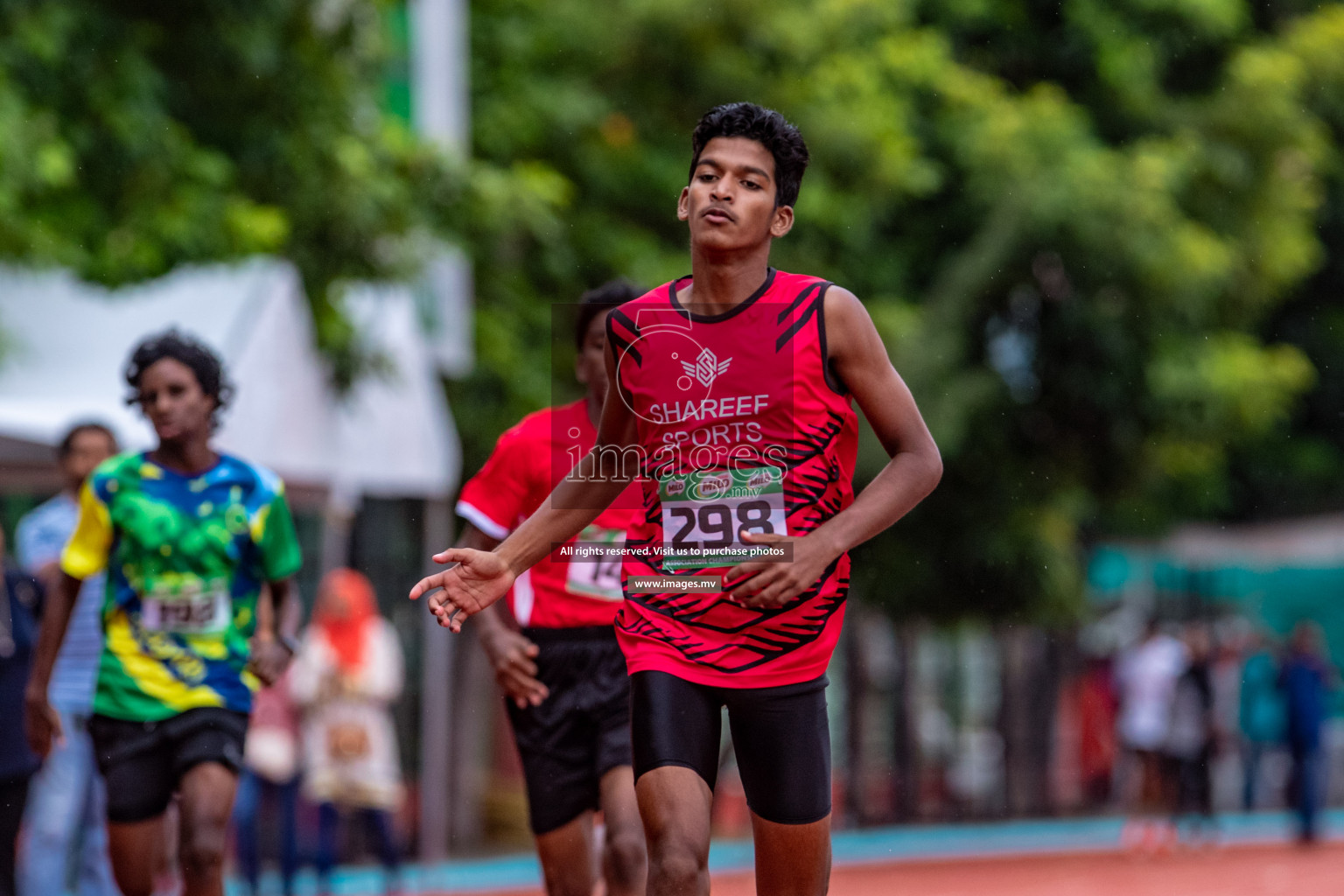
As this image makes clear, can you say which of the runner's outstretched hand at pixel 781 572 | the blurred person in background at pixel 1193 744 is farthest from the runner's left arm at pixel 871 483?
the blurred person in background at pixel 1193 744

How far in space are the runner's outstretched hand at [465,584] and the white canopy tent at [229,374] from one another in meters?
5.87

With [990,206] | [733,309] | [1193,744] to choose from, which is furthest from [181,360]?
[1193,744]

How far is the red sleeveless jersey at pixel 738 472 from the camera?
4.39 m

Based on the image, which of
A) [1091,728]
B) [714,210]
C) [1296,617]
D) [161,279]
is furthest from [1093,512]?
[714,210]

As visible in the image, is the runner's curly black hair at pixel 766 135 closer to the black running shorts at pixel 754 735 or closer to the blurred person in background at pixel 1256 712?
the black running shorts at pixel 754 735

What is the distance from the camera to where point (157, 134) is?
1192 centimetres

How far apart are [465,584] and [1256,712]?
19.1 metres

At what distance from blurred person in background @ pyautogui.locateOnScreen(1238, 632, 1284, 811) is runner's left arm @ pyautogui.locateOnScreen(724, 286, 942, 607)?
18.1 meters

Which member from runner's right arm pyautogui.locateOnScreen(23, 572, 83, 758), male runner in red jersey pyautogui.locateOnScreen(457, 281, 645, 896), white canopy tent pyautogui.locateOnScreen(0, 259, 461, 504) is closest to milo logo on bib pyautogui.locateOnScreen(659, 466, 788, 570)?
male runner in red jersey pyautogui.locateOnScreen(457, 281, 645, 896)

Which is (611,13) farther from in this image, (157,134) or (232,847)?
(232,847)

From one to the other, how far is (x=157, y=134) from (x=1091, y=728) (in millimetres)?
15848

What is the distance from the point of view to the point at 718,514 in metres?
4.39

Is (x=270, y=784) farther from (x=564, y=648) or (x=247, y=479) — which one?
(x=564, y=648)

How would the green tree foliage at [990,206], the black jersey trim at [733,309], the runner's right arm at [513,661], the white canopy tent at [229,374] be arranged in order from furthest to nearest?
the green tree foliage at [990,206] < the white canopy tent at [229,374] < the runner's right arm at [513,661] < the black jersey trim at [733,309]
